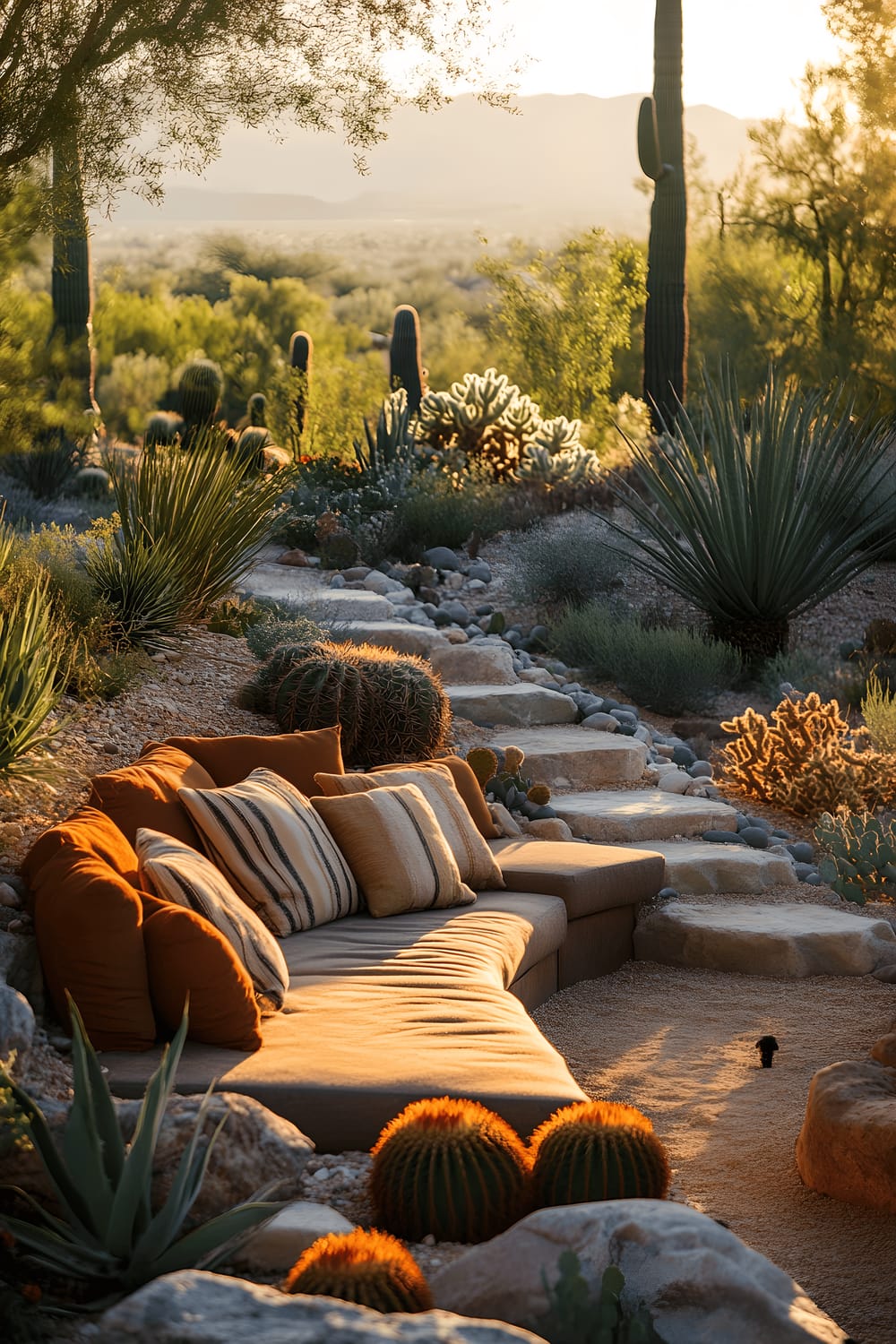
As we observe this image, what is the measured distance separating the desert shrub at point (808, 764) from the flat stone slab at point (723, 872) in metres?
0.94

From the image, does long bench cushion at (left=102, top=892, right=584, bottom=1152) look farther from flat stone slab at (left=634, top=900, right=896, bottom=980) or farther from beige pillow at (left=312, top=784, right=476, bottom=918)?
flat stone slab at (left=634, top=900, right=896, bottom=980)

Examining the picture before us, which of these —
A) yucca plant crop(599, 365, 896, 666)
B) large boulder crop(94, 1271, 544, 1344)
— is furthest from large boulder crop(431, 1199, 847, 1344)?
yucca plant crop(599, 365, 896, 666)

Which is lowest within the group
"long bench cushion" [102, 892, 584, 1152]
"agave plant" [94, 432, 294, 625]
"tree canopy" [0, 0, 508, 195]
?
"long bench cushion" [102, 892, 584, 1152]

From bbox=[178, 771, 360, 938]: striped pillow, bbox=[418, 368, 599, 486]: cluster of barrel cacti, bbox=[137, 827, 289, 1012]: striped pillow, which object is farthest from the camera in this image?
bbox=[418, 368, 599, 486]: cluster of barrel cacti

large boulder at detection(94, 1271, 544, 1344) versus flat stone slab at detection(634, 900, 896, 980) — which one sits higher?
large boulder at detection(94, 1271, 544, 1344)

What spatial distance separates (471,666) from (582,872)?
3734mm

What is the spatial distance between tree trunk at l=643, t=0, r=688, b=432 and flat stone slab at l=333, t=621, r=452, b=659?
19.1 feet

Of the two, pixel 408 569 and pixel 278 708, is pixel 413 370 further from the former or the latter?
pixel 278 708

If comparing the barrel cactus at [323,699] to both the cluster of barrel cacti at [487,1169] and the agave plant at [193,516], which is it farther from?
the cluster of barrel cacti at [487,1169]

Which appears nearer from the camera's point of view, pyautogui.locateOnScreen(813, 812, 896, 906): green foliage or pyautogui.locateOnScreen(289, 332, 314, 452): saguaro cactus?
pyautogui.locateOnScreen(813, 812, 896, 906): green foliage

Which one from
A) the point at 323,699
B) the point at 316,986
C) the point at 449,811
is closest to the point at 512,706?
the point at 323,699

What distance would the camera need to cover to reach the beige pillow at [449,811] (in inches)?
220

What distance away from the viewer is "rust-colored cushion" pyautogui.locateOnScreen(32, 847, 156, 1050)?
12.3ft

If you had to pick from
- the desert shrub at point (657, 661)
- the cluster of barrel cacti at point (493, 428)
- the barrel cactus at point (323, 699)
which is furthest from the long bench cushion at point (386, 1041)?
the cluster of barrel cacti at point (493, 428)
